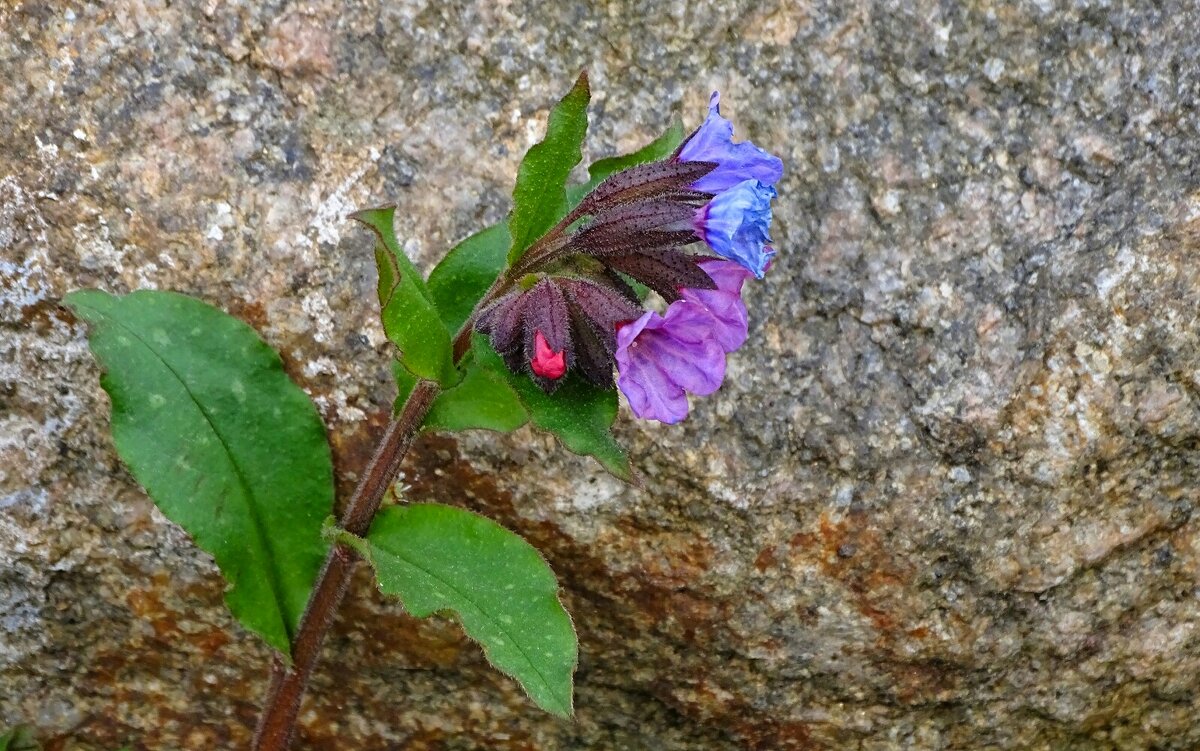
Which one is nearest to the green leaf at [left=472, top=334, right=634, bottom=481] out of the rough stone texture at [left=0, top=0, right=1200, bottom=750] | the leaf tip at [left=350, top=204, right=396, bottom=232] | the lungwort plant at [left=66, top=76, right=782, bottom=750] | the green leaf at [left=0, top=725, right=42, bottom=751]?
the lungwort plant at [left=66, top=76, right=782, bottom=750]

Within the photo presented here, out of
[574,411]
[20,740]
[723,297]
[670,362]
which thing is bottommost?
[20,740]

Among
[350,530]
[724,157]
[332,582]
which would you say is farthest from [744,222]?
[332,582]

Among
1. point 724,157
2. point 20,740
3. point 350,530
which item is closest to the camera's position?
point 724,157

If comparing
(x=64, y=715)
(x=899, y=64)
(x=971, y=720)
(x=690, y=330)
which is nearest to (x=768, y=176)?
(x=690, y=330)

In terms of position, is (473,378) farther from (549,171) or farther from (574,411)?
(549,171)

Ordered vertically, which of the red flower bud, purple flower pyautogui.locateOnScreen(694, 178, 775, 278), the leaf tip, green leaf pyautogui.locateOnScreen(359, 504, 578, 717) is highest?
purple flower pyautogui.locateOnScreen(694, 178, 775, 278)

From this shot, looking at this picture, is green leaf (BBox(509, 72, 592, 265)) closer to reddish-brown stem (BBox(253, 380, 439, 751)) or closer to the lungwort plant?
the lungwort plant
